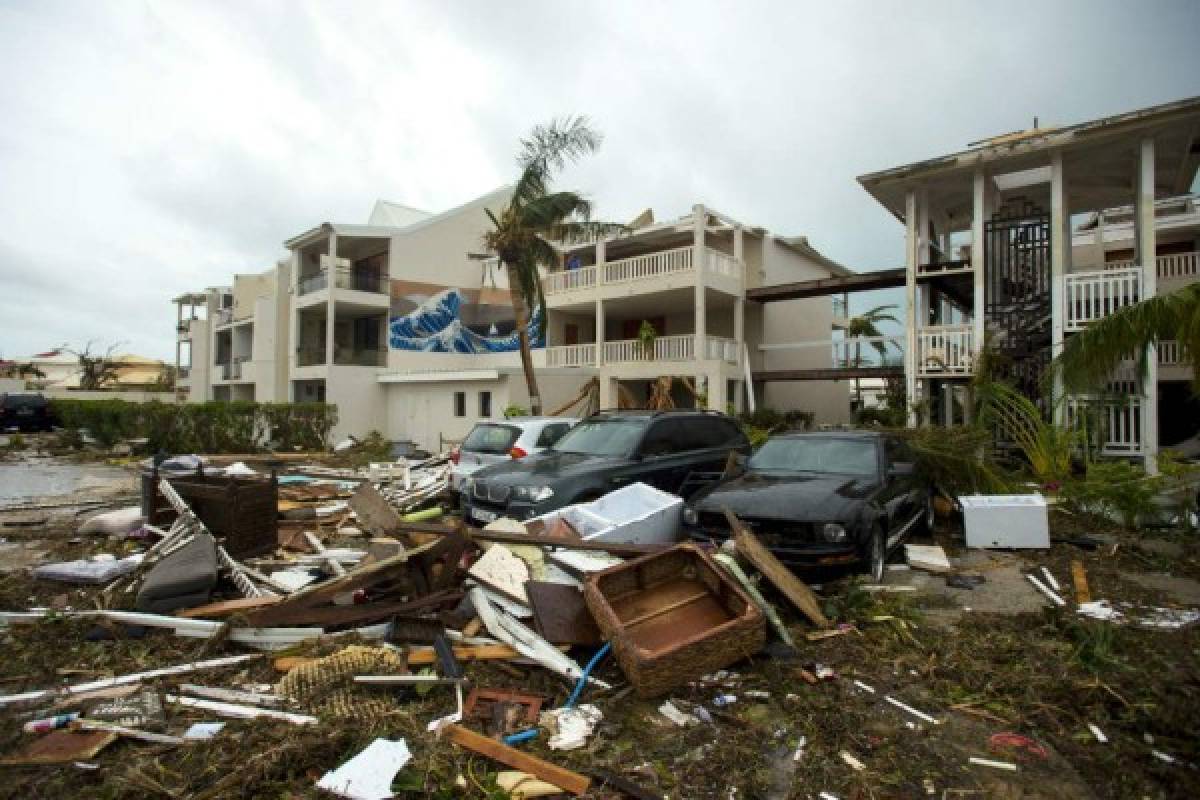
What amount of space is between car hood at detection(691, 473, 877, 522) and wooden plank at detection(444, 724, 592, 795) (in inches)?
132

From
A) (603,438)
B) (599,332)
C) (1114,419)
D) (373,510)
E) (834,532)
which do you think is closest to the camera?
(834,532)

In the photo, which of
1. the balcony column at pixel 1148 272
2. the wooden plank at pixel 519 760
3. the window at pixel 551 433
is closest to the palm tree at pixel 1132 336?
the balcony column at pixel 1148 272

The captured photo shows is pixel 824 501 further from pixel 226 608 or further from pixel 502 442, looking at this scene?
pixel 502 442

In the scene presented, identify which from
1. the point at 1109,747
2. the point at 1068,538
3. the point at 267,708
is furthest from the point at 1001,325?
the point at 267,708

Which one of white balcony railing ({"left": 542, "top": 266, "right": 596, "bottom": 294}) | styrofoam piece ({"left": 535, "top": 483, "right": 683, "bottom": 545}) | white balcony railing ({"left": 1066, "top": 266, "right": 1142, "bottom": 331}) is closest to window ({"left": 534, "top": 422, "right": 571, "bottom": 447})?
styrofoam piece ({"left": 535, "top": 483, "right": 683, "bottom": 545})

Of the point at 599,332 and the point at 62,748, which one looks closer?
the point at 62,748

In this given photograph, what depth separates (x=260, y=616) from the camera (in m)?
4.64

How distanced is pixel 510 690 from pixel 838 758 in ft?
6.35

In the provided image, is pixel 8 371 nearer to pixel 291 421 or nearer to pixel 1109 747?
pixel 291 421

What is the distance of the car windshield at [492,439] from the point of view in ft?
33.3

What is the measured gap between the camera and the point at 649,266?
20.3 meters

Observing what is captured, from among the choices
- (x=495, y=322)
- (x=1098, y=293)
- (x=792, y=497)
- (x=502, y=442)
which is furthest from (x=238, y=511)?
(x=495, y=322)

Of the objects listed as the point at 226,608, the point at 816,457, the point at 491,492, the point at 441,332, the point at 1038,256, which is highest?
the point at 1038,256

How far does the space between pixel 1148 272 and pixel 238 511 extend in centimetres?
1531
